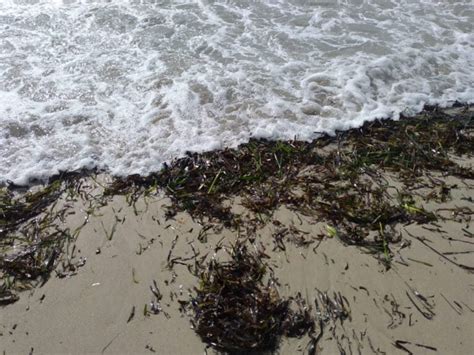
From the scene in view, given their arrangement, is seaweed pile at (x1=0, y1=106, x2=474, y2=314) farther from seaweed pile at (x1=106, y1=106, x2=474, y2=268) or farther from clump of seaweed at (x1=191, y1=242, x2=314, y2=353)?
clump of seaweed at (x1=191, y1=242, x2=314, y2=353)

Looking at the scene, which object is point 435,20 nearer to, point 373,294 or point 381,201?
point 381,201

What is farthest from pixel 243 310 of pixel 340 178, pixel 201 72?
pixel 201 72

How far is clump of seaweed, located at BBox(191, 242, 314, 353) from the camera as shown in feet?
9.10

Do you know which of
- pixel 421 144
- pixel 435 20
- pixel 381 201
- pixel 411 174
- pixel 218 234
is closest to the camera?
pixel 218 234

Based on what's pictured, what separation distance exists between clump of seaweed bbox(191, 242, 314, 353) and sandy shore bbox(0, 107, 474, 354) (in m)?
0.08

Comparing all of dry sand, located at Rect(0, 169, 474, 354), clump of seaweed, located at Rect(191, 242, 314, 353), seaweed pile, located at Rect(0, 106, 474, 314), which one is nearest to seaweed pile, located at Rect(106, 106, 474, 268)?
seaweed pile, located at Rect(0, 106, 474, 314)

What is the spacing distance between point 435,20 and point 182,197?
201 inches

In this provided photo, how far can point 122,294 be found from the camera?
10.1ft

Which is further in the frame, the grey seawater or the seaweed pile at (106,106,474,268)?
the grey seawater

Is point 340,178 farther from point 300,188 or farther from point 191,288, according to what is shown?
point 191,288

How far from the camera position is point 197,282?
3.13 metres

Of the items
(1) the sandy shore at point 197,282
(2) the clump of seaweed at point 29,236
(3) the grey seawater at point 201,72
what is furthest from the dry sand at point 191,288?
(3) the grey seawater at point 201,72

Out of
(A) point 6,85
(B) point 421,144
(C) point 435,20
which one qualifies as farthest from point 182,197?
(C) point 435,20

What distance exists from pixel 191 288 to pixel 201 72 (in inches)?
122
